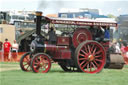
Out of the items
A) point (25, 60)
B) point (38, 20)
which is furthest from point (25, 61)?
point (38, 20)

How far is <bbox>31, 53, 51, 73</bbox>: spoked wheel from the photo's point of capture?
14.8 meters

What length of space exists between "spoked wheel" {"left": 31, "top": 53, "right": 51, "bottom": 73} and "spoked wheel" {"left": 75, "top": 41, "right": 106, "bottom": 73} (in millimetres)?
1108

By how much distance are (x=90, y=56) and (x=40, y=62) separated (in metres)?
1.95

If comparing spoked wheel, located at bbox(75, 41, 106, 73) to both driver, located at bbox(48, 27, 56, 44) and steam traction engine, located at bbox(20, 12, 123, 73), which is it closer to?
steam traction engine, located at bbox(20, 12, 123, 73)

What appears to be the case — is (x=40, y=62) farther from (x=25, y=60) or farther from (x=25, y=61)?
(x=25, y=60)

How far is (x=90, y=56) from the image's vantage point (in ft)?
51.3

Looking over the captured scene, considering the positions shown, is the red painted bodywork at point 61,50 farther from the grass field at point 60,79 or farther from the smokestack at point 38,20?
the grass field at point 60,79

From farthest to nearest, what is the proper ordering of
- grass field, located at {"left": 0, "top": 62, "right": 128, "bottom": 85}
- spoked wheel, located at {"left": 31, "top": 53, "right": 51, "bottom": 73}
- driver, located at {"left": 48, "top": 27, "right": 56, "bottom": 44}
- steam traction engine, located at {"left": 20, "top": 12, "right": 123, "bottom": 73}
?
driver, located at {"left": 48, "top": 27, "right": 56, "bottom": 44}, steam traction engine, located at {"left": 20, "top": 12, "right": 123, "bottom": 73}, spoked wheel, located at {"left": 31, "top": 53, "right": 51, "bottom": 73}, grass field, located at {"left": 0, "top": 62, "right": 128, "bottom": 85}

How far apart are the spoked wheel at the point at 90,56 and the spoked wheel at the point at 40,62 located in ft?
3.63

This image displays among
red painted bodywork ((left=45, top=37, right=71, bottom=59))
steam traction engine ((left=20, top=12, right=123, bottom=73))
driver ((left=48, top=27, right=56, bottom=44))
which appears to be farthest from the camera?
red painted bodywork ((left=45, top=37, right=71, bottom=59))

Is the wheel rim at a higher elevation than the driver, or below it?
below

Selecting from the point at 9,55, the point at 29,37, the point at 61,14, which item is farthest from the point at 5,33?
the point at 61,14

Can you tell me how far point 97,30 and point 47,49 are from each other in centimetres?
217

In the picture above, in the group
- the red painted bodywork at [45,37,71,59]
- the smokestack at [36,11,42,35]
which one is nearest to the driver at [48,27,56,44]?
the red painted bodywork at [45,37,71,59]
